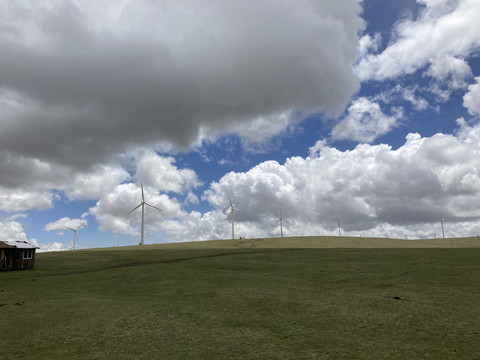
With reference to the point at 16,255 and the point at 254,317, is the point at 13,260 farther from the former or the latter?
the point at 254,317

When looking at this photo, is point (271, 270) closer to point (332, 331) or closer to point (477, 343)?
point (332, 331)

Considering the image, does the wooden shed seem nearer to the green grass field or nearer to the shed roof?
the shed roof

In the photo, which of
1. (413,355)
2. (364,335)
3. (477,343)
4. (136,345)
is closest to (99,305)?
(136,345)

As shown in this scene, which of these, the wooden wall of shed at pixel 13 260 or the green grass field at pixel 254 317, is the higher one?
the wooden wall of shed at pixel 13 260

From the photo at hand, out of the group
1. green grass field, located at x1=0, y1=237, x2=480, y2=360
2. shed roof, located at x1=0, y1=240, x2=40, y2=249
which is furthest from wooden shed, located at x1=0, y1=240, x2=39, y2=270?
green grass field, located at x1=0, y1=237, x2=480, y2=360

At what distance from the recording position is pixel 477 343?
1234 centimetres

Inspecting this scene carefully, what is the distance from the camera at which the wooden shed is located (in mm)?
43906

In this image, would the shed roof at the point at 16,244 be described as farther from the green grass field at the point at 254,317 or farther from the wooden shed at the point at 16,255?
the green grass field at the point at 254,317

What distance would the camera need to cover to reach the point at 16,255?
4506 centimetres

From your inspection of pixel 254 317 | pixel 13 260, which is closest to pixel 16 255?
pixel 13 260

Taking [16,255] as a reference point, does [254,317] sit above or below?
below

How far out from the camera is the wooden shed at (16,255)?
43906 mm

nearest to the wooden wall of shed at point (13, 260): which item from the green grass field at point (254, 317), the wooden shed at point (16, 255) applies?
the wooden shed at point (16, 255)

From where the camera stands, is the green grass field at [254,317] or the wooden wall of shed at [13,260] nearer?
the green grass field at [254,317]
